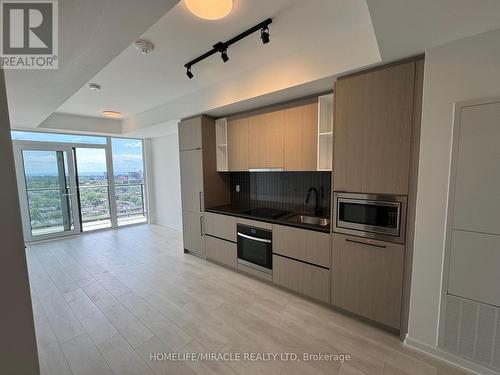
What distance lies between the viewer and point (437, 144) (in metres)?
1.63

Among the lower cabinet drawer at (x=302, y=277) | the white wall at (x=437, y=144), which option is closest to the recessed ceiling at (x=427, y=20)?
the white wall at (x=437, y=144)

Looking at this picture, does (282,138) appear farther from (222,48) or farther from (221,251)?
(221,251)

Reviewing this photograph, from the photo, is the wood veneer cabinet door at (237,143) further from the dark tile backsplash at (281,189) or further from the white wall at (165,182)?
the white wall at (165,182)

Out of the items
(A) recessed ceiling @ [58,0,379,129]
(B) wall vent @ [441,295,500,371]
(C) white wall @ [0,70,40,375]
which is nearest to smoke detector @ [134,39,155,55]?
(A) recessed ceiling @ [58,0,379,129]

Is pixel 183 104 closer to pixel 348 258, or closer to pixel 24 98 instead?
pixel 24 98

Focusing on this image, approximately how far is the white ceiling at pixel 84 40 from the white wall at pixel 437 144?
190cm

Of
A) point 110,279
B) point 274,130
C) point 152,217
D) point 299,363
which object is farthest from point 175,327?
point 152,217

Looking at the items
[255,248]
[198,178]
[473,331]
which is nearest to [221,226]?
[255,248]

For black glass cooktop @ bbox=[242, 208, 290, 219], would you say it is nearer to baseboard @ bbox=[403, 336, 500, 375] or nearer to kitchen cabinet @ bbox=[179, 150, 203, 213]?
kitchen cabinet @ bbox=[179, 150, 203, 213]

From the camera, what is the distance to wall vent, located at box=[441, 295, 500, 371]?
150 centimetres

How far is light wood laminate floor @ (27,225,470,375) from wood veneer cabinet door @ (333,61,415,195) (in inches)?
54.9

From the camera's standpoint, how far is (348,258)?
7.02ft

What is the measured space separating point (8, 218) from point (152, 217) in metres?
5.84

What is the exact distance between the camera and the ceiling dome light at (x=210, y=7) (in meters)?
1.42
